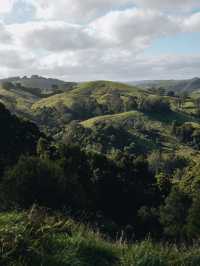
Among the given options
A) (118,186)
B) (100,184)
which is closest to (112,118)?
(118,186)

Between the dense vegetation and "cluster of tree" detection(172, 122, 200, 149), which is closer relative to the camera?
the dense vegetation

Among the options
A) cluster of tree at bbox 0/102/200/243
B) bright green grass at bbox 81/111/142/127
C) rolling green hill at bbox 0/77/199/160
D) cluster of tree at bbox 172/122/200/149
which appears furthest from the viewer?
bright green grass at bbox 81/111/142/127

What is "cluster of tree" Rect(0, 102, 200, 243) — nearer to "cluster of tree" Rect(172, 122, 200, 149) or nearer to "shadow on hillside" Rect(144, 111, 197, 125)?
"cluster of tree" Rect(172, 122, 200, 149)

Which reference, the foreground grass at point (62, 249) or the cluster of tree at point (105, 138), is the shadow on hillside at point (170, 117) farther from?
the foreground grass at point (62, 249)

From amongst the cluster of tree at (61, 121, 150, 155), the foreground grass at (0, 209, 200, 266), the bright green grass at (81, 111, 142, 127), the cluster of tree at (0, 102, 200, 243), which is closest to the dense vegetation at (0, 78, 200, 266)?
the foreground grass at (0, 209, 200, 266)

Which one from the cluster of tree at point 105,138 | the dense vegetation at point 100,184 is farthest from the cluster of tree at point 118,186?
the cluster of tree at point 105,138

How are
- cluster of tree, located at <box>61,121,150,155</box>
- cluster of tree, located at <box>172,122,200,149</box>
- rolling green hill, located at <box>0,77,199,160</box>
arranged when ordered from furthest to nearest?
cluster of tree, located at <box>172,122,200,149</box>, rolling green hill, located at <box>0,77,199,160</box>, cluster of tree, located at <box>61,121,150,155</box>

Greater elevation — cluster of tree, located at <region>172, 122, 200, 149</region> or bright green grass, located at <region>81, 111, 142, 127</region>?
bright green grass, located at <region>81, 111, 142, 127</region>

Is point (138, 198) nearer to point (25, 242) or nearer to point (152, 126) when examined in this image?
point (25, 242)
